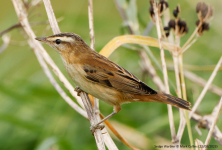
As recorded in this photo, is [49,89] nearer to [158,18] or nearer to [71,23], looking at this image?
[71,23]

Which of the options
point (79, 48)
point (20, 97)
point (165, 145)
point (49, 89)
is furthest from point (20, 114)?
point (165, 145)

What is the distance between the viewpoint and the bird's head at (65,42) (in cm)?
260

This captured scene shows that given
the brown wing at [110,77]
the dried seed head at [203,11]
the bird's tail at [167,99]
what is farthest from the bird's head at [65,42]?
the dried seed head at [203,11]

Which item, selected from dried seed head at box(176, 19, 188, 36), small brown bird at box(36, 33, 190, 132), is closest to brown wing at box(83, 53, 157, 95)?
small brown bird at box(36, 33, 190, 132)

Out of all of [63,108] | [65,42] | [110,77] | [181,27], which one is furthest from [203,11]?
[63,108]

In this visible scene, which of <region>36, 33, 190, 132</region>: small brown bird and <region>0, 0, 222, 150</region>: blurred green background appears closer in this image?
<region>36, 33, 190, 132</region>: small brown bird

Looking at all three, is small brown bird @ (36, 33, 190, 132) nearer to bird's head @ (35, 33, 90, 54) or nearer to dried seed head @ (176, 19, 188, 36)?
bird's head @ (35, 33, 90, 54)

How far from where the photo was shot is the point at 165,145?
144 inches

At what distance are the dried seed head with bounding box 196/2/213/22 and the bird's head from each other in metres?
1.27

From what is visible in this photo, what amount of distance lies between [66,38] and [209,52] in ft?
10.3

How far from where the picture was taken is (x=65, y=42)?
2725 mm

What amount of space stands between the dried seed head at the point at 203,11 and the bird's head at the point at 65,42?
1.27 m

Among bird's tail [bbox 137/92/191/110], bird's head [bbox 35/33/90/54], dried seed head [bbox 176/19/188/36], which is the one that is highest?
bird's head [bbox 35/33/90/54]

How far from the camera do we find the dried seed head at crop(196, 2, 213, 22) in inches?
110
